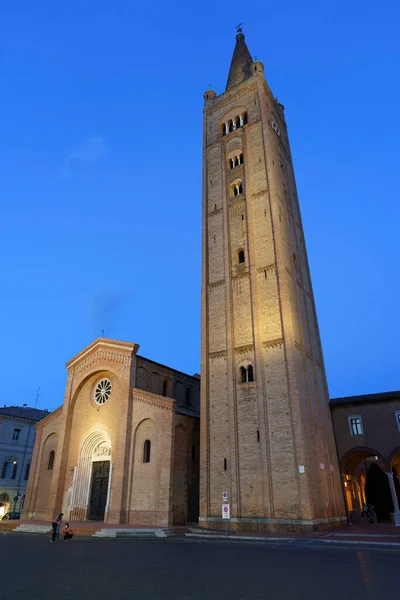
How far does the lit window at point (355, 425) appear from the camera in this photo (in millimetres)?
26727

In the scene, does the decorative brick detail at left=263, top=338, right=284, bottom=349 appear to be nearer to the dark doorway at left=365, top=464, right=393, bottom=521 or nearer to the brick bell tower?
the brick bell tower

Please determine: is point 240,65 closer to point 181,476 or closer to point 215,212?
point 215,212

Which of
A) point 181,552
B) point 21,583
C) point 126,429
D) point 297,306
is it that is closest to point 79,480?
point 126,429

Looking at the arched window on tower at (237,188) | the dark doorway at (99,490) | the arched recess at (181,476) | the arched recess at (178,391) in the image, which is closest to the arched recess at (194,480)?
the arched recess at (181,476)

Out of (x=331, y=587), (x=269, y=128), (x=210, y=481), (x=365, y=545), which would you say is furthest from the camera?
(x=269, y=128)

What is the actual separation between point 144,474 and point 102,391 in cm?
740

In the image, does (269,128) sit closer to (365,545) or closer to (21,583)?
(365,545)

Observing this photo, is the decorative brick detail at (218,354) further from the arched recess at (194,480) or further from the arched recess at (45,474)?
the arched recess at (45,474)

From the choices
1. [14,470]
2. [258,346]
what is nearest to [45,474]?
[14,470]

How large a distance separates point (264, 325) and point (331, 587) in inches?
697

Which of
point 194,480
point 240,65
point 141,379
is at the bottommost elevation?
point 194,480

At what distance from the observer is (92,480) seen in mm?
28781

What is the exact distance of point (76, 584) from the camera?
8648 mm

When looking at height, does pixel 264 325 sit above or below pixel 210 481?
above
